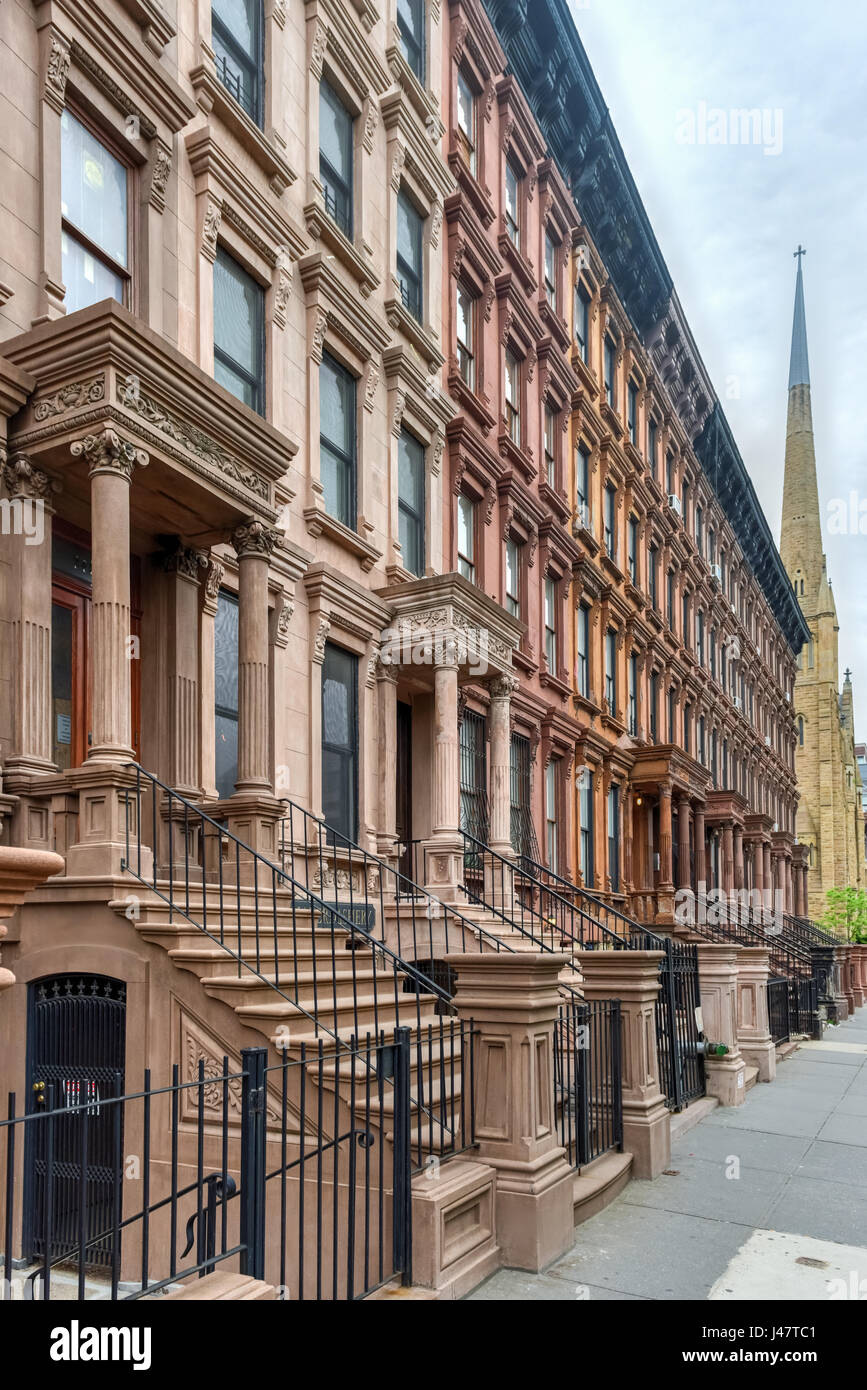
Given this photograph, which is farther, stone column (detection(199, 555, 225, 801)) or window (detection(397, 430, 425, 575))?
window (detection(397, 430, 425, 575))

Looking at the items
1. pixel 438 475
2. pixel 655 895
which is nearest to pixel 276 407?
pixel 438 475

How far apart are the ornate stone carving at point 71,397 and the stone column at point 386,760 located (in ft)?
20.5

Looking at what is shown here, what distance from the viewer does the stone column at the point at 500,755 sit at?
15305mm

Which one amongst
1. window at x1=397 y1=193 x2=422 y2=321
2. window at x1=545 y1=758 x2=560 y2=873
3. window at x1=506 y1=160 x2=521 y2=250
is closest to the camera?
window at x1=397 y1=193 x2=422 y2=321

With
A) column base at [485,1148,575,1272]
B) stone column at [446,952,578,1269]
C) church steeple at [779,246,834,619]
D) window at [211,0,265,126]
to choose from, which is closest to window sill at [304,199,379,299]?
window at [211,0,265,126]

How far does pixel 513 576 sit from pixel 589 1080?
1199cm

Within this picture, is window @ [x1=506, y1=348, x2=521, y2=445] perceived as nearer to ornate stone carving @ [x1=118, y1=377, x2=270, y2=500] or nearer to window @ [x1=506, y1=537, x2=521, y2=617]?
window @ [x1=506, y1=537, x2=521, y2=617]

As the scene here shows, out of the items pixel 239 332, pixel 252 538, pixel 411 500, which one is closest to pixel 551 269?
pixel 411 500

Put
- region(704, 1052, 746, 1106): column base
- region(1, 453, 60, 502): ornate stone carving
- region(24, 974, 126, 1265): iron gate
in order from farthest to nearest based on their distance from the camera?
region(704, 1052, 746, 1106): column base
region(1, 453, 60, 502): ornate stone carving
region(24, 974, 126, 1265): iron gate

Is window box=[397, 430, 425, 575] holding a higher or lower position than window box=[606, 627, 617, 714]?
higher

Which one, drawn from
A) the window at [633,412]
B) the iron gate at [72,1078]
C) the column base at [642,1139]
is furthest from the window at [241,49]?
the window at [633,412]

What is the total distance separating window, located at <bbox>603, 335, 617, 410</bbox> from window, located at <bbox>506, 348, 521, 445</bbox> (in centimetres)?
580

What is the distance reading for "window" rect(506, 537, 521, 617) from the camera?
1934cm

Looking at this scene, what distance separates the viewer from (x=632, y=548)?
91.1ft
